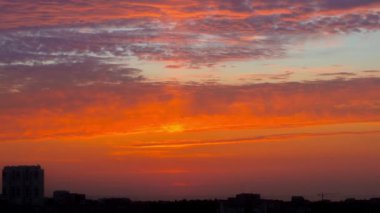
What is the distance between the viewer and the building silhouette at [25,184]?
133 m

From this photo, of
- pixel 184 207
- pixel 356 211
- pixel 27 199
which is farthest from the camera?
pixel 184 207

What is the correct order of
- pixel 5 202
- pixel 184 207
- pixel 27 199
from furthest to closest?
pixel 184 207
pixel 27 199
pixel 5 202

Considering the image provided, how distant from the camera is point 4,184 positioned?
137 metres

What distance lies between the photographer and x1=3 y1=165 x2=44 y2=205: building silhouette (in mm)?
132625

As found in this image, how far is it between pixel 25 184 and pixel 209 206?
1381 inches

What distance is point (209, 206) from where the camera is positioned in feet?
494

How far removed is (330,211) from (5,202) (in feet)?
193

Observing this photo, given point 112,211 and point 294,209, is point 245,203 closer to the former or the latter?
point 294,209

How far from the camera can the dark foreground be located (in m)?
124

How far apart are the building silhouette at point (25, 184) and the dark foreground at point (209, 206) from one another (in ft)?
7.94

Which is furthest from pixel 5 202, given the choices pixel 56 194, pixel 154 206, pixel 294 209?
pixel 294 209

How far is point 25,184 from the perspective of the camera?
134750mm

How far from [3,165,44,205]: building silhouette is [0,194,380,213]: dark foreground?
242 centimetres

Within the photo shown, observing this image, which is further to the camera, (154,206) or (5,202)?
(154,206)
